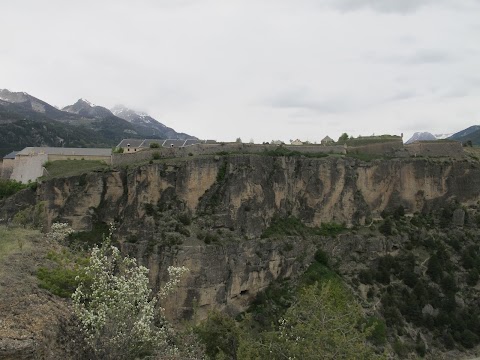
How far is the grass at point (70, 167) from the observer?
46.3 metres

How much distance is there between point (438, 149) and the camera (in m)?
54.7

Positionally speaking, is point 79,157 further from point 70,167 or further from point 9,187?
point 9,187

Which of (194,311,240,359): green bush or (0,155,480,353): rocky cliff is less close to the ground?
(0,155,480,353): rocky cliff

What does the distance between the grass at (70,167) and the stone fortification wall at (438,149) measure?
34.9m

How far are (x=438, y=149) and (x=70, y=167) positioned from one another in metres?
41.6

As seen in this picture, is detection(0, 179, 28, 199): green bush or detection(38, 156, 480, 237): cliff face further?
detection(0, 179, 28, 199): green bush

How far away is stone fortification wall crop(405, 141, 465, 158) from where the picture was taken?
54.5 metres

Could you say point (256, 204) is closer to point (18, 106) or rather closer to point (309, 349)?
point (309, 349)

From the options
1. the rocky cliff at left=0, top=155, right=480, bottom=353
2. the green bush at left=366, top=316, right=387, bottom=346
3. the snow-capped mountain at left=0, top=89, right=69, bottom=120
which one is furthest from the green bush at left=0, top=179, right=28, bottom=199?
the snow-capped mountain at left=0, top=89, right=69, bottom=120

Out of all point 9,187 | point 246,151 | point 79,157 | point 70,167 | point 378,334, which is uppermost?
point 246,151

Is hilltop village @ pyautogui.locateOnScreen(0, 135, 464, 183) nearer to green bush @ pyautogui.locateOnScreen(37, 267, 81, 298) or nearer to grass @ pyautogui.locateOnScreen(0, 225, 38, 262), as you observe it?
grass @ pyautogui.locateOnScreen(0, 225, 38, 262)

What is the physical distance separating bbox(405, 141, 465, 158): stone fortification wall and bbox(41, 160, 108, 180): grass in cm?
3494

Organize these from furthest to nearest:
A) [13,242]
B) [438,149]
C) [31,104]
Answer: [31,104]
[438,149]
[13,242]

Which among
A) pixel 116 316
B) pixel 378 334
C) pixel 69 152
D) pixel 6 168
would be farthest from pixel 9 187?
pixel 116 316
